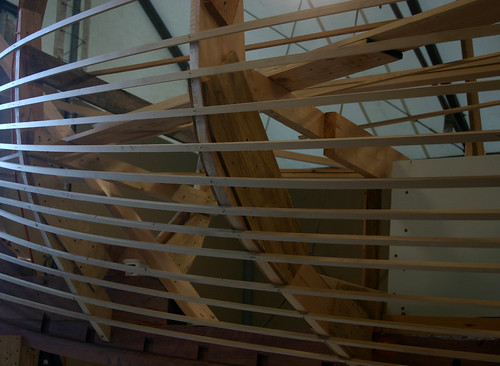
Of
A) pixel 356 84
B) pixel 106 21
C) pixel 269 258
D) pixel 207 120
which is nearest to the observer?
pixel 207 120

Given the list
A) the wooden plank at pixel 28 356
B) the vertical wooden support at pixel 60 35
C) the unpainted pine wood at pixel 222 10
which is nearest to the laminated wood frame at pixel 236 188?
the unpainted pine wood at pixel 222 10

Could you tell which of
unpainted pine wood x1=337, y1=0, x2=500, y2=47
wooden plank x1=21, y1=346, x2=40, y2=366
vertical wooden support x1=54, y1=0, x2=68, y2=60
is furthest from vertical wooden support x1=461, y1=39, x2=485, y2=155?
vertical wooden support x1=54, y1=0, x2=68, y2=60

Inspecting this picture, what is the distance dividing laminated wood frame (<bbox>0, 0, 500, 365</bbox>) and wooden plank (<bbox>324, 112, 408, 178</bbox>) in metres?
0.01

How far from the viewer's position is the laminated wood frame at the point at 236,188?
1.47 metres

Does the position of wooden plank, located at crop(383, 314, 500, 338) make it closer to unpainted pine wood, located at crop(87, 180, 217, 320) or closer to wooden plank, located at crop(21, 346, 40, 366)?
unpainted pine wood, located at crop(87, 180, 217, 320)

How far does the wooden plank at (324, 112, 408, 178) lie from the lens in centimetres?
242

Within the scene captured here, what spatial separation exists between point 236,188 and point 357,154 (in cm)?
114

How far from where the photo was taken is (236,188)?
1.82 meters

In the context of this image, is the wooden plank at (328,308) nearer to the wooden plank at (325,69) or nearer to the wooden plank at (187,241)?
the wooden plank at (325,69)

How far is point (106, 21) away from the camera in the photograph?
6.40 metres

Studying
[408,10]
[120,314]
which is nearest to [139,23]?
[408,10]

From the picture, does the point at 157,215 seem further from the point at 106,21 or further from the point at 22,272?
the point at 22,272

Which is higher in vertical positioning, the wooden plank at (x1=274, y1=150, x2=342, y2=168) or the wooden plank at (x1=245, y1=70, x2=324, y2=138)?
the wooden plank at (x1=274, y1=150, x2=342, y2=168)

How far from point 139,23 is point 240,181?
5743 millimetres
